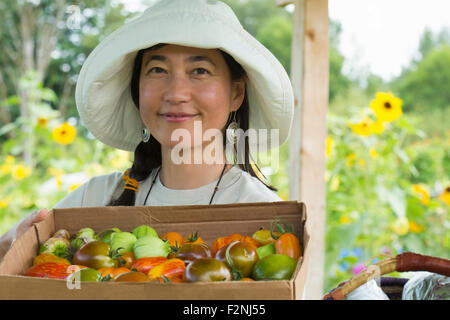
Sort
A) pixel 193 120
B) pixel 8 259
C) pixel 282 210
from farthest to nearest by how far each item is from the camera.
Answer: pixel 193 120, pixel 282 210, pixel 8 259

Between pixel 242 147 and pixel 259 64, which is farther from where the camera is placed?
pixel 242 147

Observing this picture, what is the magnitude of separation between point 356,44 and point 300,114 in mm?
11156

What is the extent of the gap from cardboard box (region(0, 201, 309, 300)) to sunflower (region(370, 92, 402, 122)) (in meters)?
1.53

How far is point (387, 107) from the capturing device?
7.79 feet

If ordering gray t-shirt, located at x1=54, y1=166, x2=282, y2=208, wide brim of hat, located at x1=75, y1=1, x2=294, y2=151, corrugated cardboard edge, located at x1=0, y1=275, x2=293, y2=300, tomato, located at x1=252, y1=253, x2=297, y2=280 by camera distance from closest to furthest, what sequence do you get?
corrugated cardboard edge, located at x1=0, y1=275, x2=293, y2=300 → tomato, located at x1=252, y1=253, x2=297, y2=280 → wide brim of hat, located at x1=75, y1=1, x2=294, y2=151 → gray t-shirt, located at x1=54, y1=166, x2=282, y2=208

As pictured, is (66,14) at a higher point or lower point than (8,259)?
higher

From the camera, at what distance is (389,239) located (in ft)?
9.54

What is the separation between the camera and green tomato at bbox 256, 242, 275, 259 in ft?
2.96

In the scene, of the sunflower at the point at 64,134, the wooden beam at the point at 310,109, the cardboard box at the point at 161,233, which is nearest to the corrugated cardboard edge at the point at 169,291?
the cardboard box at the point at 161,233

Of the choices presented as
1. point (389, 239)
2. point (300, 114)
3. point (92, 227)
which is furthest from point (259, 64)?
point (389, 239)

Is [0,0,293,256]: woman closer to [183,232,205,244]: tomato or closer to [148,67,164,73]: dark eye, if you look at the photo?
[148,67,164,73]: dark eye

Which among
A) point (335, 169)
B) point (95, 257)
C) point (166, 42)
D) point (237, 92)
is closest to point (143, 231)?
point (95, 257)

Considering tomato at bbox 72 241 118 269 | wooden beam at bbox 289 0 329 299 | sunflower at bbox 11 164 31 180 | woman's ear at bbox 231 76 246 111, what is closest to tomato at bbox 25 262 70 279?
tomato at bbox 72 241 118 269
